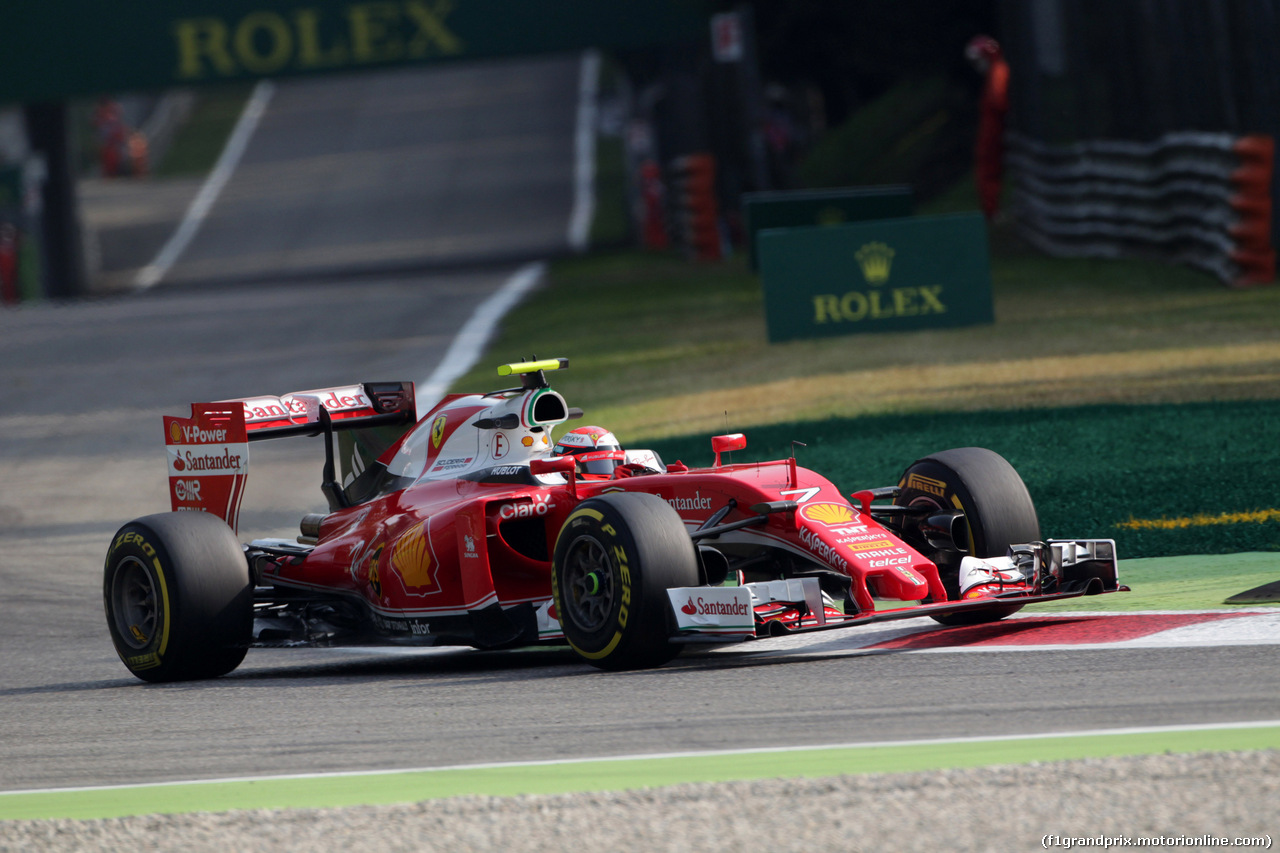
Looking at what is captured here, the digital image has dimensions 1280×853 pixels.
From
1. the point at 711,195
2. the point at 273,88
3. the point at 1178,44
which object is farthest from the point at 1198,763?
the point at 273,88

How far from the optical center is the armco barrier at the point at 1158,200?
20234mm

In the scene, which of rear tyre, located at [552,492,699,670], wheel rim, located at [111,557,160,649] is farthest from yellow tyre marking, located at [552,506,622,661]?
wheel rim, located at [111,557,160,649]

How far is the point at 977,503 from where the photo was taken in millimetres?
7672

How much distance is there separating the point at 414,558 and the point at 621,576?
1531mm

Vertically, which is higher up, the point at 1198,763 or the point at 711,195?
the point at 711,195

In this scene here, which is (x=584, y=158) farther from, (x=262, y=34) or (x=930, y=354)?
(x=930, y=354)

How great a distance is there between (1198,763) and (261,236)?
4206cm

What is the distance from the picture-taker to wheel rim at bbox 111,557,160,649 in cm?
864

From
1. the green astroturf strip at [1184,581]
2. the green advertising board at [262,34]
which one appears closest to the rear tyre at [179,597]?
the green astroturf strip at [1184,581]

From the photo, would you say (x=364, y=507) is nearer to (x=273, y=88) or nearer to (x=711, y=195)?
(x=711, y=195)

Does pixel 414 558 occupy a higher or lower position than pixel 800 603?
higher

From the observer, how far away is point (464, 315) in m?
25.3

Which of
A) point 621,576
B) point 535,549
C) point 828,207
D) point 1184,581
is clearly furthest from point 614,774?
point 828,207

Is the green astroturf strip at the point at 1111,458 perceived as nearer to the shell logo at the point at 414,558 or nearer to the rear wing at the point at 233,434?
the rear wing at the point at 233,434
